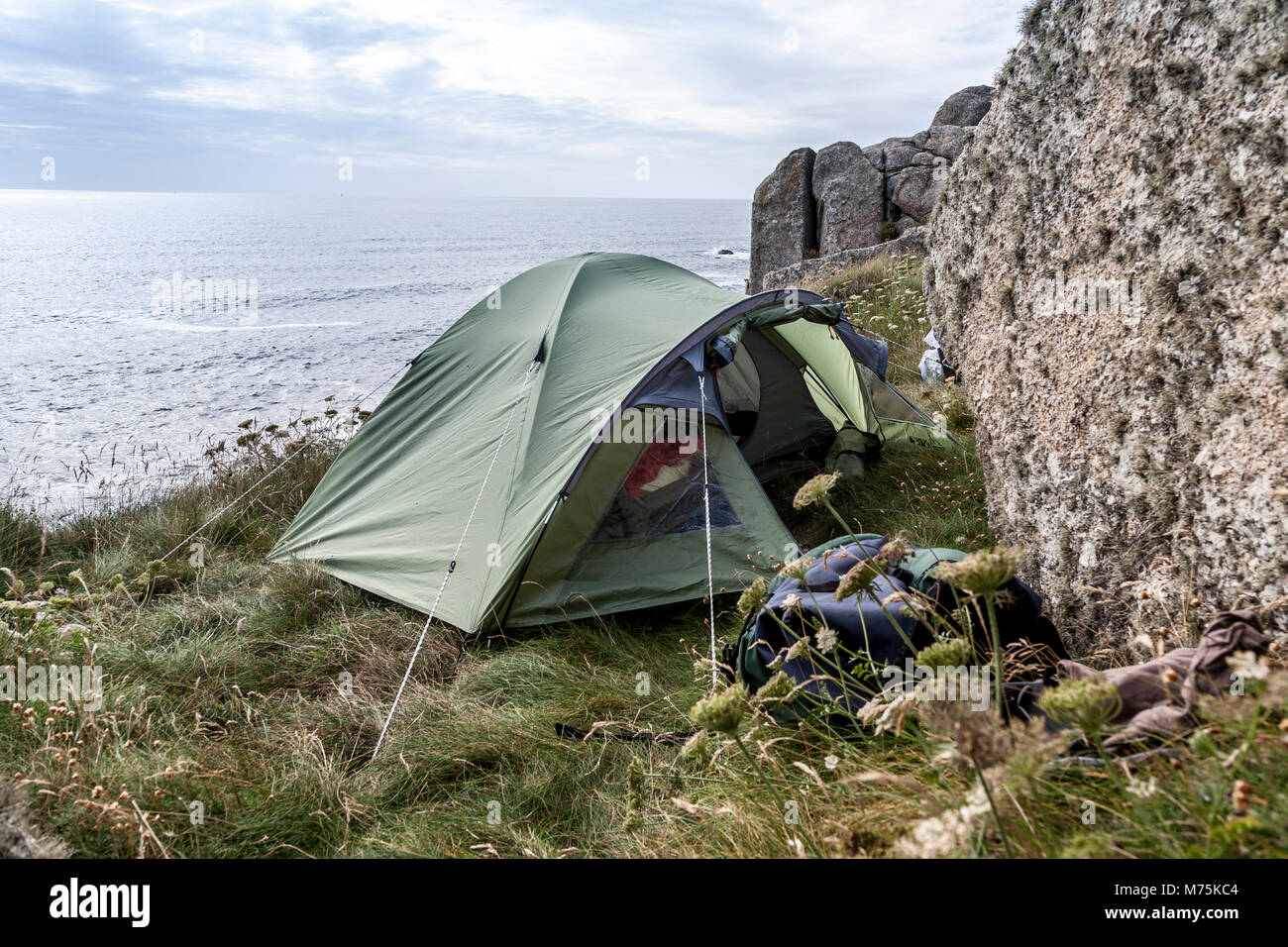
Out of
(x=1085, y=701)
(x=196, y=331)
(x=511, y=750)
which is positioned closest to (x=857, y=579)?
(x=1085, y=701)

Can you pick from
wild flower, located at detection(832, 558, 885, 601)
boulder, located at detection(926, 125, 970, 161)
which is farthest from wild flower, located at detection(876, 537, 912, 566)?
boulder, located at detection(926, 125, 970, 161)

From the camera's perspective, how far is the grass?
1.48m

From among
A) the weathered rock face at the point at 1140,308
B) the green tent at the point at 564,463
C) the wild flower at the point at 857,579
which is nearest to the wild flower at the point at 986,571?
the wild flower at the point at 857,579

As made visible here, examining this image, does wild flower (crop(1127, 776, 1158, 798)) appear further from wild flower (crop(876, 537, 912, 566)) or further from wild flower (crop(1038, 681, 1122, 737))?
wild flower (crop(876, 537, 912, 566))

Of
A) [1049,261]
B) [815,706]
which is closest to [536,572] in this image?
[815,706]

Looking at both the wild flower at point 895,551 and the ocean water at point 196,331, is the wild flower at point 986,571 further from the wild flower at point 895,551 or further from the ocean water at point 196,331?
the ocean water at point 196,331

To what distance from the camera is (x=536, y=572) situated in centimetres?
457

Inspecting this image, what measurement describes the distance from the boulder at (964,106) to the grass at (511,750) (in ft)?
50.1

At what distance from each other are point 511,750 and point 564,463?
186 centimetres

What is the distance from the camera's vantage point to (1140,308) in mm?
2729

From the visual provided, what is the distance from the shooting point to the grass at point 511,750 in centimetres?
148
